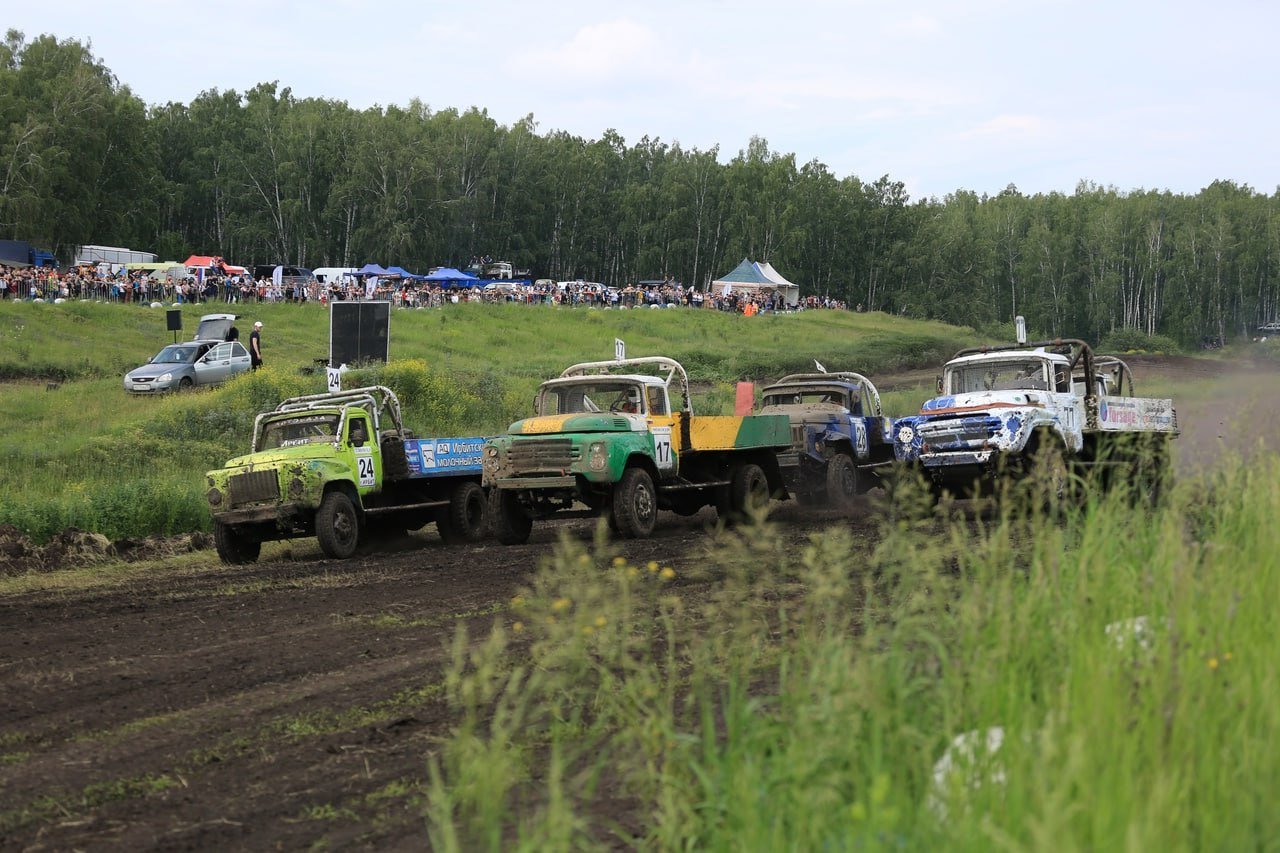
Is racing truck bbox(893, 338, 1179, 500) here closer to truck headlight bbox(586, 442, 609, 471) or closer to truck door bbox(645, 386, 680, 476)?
truck door bbox(645, 386, 680, 476)

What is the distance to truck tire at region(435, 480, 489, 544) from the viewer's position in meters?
17.1

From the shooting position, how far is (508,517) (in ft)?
53.2

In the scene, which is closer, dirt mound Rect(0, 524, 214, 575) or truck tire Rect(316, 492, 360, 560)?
dirt mound Rect(0, 524, 214, 575)

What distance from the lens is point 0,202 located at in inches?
2482

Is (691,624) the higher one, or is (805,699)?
(805,699)

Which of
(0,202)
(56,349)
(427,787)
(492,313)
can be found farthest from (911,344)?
(427,787)

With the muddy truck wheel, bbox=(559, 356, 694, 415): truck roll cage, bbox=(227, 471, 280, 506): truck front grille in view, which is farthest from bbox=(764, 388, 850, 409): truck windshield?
bbox=(227, 471, 280, 506): truck front grille

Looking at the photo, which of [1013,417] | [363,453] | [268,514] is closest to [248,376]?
[363,453]

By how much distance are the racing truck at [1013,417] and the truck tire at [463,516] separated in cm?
555

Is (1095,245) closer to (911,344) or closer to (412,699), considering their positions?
(911,344)

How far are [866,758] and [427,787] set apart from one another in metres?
2.37

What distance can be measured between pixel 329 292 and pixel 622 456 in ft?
142

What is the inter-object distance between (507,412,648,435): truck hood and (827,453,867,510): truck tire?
426 cm

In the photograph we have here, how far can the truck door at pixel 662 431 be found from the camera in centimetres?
1591
